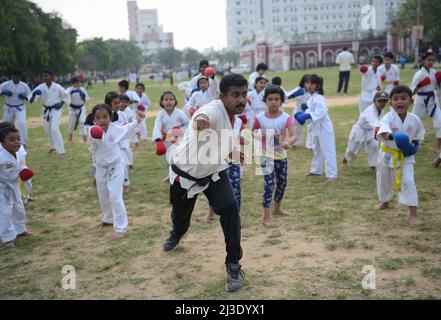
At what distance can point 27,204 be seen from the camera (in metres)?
7.09

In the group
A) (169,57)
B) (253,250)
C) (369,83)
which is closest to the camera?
(253,250)

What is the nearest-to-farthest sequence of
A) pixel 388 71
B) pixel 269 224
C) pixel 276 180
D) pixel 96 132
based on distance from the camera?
pixel 96 132, pixel 269 224, pixel 276 180, pixel 388 71

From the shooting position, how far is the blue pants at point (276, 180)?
5.38 m

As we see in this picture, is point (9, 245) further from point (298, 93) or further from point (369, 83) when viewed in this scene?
point (369, 83)

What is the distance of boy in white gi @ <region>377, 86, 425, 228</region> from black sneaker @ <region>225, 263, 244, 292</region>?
241cm

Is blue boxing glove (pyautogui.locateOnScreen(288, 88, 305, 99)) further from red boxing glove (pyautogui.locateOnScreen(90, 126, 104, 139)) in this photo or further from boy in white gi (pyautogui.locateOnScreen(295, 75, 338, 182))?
red boxing glove (pyautogui.locateOnScreen(90, 126, 104, 139))

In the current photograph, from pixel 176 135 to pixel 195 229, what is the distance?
1.31 meters

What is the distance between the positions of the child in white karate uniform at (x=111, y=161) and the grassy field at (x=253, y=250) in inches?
11.6

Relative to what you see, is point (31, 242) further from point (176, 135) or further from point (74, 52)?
point (74, 52)

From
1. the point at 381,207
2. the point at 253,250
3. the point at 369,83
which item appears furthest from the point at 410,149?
the point at 369,83

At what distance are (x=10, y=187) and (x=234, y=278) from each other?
326 cm

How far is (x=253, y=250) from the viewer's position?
15.5 feet

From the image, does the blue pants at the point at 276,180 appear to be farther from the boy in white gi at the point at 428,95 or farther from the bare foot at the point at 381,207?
the boy in white gi at the point at 428,95
